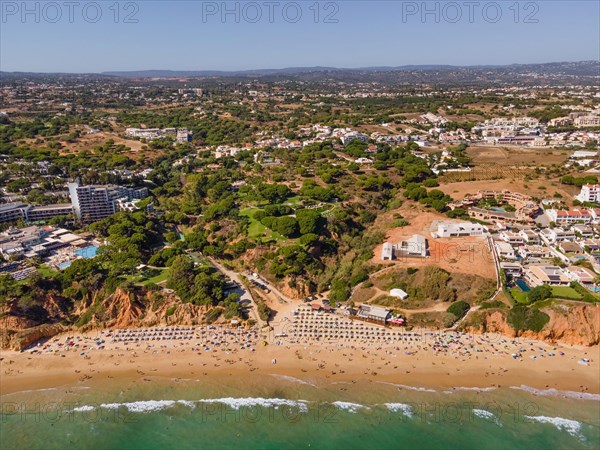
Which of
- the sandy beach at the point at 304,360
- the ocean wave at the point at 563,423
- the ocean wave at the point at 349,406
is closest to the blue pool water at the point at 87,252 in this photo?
the sandy beach at the point at 304,360

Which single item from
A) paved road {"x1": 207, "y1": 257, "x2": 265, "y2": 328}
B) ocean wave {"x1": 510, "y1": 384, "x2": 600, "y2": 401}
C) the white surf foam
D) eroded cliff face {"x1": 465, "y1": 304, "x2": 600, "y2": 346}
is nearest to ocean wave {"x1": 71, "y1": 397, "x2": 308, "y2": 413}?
paved road {"x1": 207, "y1": 257, "x2": 265, "y2": 328}

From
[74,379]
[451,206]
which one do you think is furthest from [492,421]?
[451,206]

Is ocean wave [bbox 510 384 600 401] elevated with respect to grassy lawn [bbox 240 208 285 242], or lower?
lower

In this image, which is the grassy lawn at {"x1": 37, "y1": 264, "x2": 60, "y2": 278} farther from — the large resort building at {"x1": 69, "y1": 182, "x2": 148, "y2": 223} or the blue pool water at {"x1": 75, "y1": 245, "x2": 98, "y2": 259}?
the large resort building at {"x1": 69, "y1": 182, "x2": 148, "y2": 223}

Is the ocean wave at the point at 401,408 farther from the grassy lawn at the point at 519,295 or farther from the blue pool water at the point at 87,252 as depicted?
the blue pool water at the point at 87,252

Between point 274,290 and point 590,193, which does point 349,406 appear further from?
point 590,193
